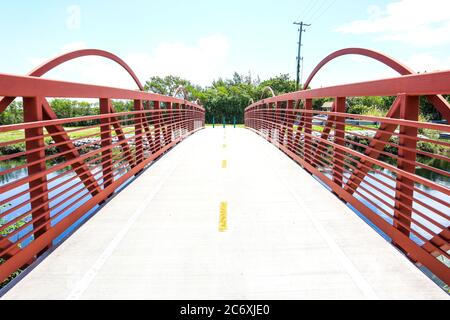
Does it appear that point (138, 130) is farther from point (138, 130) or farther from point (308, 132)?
point (308, 132)

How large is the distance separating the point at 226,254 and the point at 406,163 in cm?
253

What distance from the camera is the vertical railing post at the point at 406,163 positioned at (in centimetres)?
432

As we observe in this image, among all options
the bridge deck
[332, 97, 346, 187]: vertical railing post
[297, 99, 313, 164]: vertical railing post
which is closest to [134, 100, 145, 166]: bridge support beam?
the bridge deck

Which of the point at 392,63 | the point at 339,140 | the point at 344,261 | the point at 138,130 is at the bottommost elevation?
the point at 344,261

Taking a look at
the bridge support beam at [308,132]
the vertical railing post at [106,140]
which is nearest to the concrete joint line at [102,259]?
the vertical railing post at [106,140]

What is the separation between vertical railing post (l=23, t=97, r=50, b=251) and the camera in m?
4.14

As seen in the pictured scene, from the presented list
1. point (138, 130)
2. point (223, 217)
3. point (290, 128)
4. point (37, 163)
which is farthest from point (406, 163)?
point (290, 128)

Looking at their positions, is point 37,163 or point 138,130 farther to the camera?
point 138,130

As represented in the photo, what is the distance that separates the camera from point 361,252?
4.30 metres

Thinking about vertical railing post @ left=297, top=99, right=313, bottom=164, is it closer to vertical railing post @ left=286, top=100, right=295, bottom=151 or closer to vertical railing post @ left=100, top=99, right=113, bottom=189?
vertical railing post @ left=286, top=100, right=295, bottom=151

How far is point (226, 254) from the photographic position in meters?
4.22

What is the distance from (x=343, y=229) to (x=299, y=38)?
178 feet
